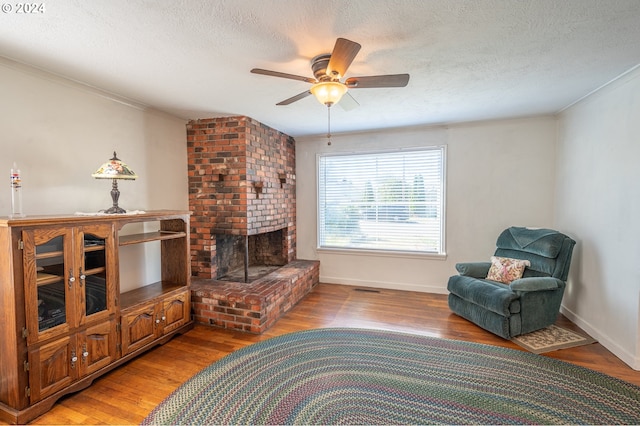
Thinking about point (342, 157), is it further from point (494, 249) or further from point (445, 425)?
point (445, 425)

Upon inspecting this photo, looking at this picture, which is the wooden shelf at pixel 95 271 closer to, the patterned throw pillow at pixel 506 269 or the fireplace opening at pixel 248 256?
the fireplace opening at pixel 248 256

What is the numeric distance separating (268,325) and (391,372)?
1.41 metres

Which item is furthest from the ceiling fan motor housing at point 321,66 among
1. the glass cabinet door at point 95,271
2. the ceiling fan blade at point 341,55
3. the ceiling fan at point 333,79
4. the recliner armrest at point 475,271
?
the recliner armrest at point 475,271

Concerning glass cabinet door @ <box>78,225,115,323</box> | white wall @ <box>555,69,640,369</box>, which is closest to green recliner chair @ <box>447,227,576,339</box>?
white wall @ <box>555,69,640,369</box>

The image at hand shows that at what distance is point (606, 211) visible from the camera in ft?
8.97

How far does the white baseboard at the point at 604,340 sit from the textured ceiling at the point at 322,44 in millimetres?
2420

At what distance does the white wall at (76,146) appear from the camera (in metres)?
2.15

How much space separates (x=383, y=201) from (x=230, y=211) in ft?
7.57

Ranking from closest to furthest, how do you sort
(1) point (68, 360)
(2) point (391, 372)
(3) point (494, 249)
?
(1) point (68, 360), (2) point (391, 372), (3) point (494, 249)

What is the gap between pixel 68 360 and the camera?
199cm

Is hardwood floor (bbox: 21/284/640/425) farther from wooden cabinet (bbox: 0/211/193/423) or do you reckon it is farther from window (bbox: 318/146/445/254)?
window (bbox: 318/146/445/254)

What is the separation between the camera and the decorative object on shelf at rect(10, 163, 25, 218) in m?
1.91

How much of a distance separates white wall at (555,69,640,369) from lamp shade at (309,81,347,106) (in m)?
2.58

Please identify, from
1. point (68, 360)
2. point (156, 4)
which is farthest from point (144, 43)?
point (68, 360)
